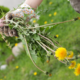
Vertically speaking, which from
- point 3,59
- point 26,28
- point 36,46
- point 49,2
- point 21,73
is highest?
point 49,2

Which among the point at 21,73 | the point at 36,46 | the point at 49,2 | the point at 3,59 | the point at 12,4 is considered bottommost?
the point at 21,73

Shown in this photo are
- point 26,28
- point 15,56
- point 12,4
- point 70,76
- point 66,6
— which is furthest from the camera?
point 12,4

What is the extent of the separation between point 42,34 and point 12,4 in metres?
2.68

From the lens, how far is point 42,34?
872mm

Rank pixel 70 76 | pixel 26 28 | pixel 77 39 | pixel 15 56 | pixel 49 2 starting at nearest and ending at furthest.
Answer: pixel 26 28, pixel 70 76, pixel 77 39, pixel 15 56, pixel 49 2

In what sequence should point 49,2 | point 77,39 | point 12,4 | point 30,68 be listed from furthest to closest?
point 12,4, point 49,2, point 30,68, point 77,39

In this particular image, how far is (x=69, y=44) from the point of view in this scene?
1.60m

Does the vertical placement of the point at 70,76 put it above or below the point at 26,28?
below

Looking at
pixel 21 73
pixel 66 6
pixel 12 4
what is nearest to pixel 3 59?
pixel 21 73

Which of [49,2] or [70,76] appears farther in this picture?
[49,2]

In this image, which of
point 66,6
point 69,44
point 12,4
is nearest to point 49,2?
point 66,6

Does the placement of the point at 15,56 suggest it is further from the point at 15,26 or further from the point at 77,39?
the point at 15,26

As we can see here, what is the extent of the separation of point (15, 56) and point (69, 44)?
3.85 ft

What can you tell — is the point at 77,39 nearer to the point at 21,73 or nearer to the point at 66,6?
the point at 66,6
